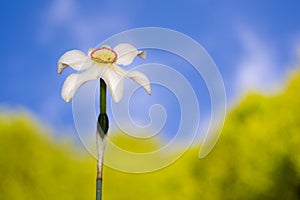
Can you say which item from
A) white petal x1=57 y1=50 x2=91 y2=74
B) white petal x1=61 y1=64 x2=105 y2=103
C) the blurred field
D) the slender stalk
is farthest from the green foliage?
the slender stalk

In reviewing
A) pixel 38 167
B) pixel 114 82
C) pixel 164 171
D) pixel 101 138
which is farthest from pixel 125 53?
pixel 164 171

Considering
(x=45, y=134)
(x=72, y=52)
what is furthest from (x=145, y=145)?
(x=72, y=52)

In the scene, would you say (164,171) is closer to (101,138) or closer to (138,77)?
(138,77)

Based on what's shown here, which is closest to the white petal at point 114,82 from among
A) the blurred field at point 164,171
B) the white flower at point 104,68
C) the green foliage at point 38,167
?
the white flower at point 104,68

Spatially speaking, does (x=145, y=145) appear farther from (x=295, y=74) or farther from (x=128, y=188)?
(x=295, y=74)

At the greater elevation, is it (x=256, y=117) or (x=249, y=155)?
(x=256, y=117)

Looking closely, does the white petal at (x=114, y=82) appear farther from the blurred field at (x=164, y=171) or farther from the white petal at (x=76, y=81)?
the blurred field at (x=164, y=171)
